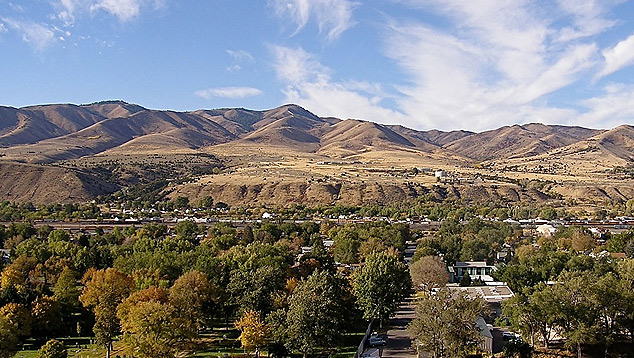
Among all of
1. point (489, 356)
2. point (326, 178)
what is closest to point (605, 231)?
point (489, 356)

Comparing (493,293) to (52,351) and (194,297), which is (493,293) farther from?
(52,351)

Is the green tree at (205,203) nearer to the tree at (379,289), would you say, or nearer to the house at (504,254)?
the house at (504,254)

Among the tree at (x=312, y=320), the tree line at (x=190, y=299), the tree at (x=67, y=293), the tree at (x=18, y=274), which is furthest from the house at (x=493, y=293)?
the tree at (x=18, y=274)

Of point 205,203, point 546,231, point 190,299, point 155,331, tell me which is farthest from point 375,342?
point 205,203

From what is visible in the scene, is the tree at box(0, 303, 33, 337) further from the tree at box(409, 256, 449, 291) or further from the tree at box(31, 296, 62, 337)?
the tree at box(409, 256, 449, 291)

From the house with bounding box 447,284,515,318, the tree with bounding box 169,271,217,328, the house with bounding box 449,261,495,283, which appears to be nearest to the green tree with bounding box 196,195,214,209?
the house with bounding box 449,261,495,283

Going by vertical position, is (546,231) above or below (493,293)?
above
